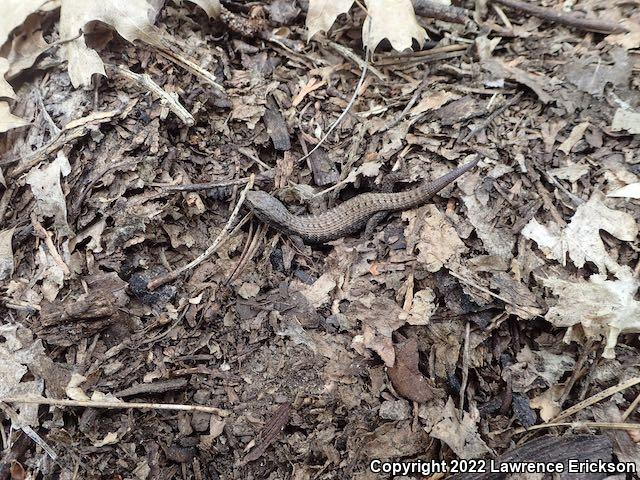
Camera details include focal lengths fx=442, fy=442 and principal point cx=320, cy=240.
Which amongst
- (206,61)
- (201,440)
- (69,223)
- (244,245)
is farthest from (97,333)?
(206,61)

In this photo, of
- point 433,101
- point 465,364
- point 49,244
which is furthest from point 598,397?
point 49,244

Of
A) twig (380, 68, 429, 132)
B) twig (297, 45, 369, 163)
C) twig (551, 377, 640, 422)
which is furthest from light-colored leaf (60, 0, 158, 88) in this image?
twig (551, 377, 640, 422)

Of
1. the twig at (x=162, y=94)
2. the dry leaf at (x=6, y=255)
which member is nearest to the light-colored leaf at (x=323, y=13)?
the twig at (x=162, y=94)

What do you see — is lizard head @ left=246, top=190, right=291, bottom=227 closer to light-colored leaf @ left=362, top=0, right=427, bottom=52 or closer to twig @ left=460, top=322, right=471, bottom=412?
light-colored leaf @ left=362, top=0, right=427, bottom=52

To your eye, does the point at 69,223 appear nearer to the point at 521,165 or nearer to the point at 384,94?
the point at 384,94

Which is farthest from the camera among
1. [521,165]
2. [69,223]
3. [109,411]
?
[521,165]

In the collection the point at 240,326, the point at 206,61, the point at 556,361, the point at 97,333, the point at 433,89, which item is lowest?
the point at 556,361
